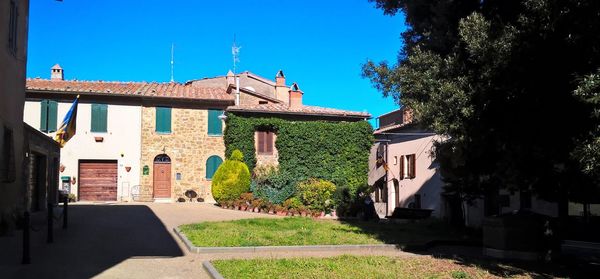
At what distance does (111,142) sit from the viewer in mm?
29922

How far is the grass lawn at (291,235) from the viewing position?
12.3 metres

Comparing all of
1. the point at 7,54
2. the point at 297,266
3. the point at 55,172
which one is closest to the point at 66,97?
the point at 55,172

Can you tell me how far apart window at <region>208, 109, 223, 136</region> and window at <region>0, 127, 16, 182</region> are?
1836cm

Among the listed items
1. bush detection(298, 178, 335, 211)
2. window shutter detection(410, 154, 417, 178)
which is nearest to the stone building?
bush detection(298, 178, 335, 211)

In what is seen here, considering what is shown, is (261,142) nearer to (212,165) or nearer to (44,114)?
(212,165)

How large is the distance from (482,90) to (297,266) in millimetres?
4139

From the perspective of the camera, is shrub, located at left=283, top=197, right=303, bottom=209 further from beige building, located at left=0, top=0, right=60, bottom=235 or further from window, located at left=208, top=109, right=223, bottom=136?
beige building, located at left=0, top=0, right=60, bottom=235

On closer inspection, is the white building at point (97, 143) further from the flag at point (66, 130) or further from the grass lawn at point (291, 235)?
the grass lawn at point (291, 235)

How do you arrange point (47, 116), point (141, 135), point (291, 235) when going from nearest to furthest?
point (291, 235)
point (47, 116)
point (141, 135)

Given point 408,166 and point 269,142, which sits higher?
point 269,142

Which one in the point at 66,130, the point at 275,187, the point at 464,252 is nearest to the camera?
the point at 464,252

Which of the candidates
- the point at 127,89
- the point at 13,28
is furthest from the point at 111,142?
the point at 13,28

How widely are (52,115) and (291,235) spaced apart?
797 inches

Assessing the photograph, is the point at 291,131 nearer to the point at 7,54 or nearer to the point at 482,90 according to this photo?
the point at 7,54
